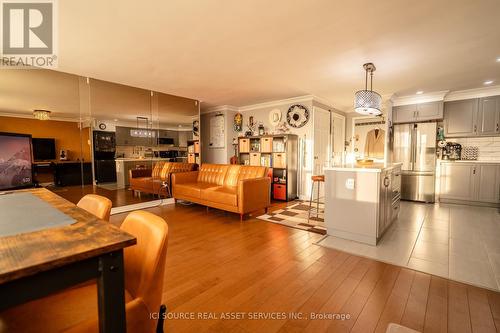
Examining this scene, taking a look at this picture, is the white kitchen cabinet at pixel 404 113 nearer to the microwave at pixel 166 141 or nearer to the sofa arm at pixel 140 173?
the microwave at pixel 166 141

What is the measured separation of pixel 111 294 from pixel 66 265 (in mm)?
173

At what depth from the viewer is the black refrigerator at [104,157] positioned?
4543 millimetres

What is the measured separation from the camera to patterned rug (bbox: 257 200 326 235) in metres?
3.45

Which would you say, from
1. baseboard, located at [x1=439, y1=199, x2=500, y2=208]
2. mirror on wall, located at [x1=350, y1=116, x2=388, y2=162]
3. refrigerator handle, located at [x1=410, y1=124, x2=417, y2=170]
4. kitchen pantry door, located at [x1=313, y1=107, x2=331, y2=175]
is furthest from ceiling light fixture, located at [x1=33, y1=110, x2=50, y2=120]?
baseboard, located at [x1=439, y1=199, x2=500, y2=208]

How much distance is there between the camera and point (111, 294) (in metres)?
0.76

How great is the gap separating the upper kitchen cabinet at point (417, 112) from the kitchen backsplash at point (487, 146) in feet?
2.98

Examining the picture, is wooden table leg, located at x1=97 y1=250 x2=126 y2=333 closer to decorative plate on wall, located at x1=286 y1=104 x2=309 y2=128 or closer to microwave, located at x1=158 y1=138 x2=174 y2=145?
microwave, located at x1=158 y1=138 x2=174 y2=145

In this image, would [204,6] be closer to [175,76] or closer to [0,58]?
[175,76]

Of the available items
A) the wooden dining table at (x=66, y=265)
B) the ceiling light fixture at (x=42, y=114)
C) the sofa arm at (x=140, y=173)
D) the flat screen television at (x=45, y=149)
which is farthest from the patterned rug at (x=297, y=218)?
the ceiling light fixture at (x=42, y=114)

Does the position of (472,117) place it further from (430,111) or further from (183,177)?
(183,177)

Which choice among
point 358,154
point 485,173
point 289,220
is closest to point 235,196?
point 289,220

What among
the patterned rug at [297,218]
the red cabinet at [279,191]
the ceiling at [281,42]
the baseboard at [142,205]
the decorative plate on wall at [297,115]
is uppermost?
the ceiling at [281,42]

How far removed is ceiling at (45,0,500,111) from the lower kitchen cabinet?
1694mm

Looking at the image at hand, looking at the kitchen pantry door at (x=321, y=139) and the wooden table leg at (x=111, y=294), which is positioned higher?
the kitchen pantry door at (x=321, y=139)
